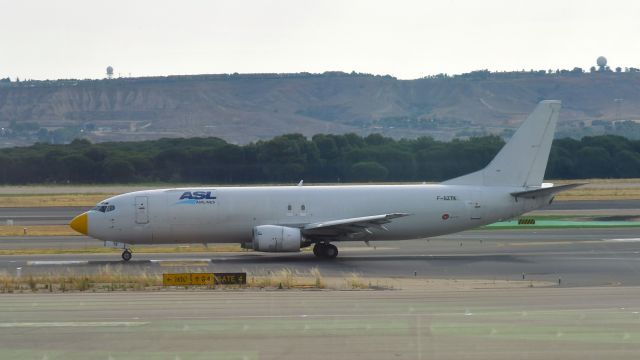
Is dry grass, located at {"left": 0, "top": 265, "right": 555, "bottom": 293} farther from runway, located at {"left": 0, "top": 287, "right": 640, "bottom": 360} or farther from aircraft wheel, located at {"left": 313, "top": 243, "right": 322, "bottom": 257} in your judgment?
aircraft wheel, located at {"left": 313, "top": 243, "right": 322, "bottom": 257}

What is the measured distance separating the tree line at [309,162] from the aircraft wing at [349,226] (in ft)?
175

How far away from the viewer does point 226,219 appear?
40.6 m

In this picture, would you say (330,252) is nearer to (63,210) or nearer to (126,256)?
(126,256)

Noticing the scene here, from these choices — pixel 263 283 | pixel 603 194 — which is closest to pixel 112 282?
pixel 263 283

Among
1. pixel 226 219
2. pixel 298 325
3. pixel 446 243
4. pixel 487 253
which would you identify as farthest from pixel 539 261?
pixel 298 325

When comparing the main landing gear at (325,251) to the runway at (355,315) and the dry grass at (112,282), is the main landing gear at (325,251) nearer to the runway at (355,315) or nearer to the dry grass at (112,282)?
the runway at (355,315)

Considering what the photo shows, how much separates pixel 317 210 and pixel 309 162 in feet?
187

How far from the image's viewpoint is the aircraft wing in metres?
39.1

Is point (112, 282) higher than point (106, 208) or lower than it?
lower

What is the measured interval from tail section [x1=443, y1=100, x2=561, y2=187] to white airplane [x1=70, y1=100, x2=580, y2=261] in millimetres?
42

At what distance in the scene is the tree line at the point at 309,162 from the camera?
94.7 meters

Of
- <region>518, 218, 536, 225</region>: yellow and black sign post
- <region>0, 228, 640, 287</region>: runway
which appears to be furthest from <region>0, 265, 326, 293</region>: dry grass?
<region>518, 218, 536, 225</region>: yellow and black sign post

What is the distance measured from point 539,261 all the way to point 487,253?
3.53m

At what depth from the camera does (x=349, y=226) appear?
39.5 meters
